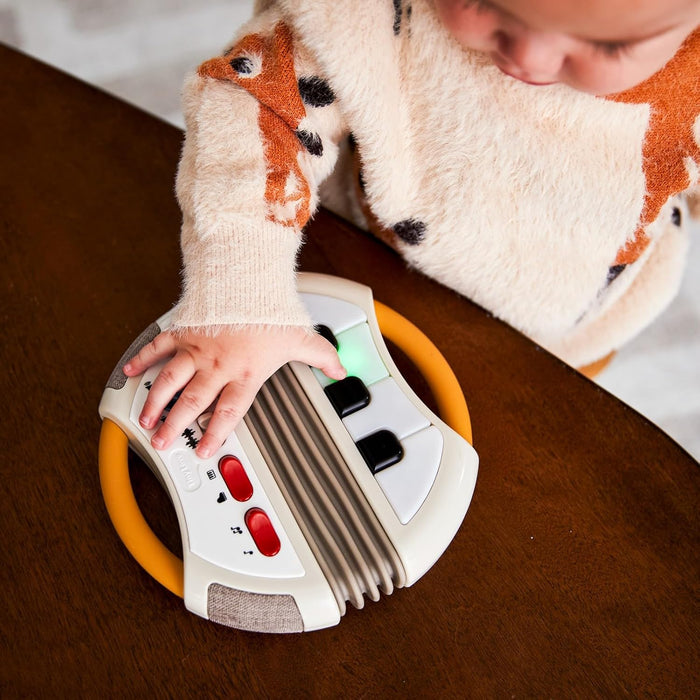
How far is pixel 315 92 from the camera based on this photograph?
0.43m

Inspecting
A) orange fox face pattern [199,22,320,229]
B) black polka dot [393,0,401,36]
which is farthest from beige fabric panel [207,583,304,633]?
black polka dot [393,0,401,36]

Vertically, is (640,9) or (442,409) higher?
(640,9)

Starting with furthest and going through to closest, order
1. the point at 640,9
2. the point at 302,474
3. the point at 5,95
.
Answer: the point at 5,95
the point at 302,474
the point at 640,9

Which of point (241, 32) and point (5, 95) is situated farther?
point (5, 95)

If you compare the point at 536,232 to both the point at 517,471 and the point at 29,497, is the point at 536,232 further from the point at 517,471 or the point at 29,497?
the point at 29,497

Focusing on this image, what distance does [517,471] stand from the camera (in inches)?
17.3

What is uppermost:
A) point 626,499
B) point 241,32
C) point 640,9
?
point 640,9

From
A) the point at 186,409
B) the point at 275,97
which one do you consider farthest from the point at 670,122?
the point at 186,409

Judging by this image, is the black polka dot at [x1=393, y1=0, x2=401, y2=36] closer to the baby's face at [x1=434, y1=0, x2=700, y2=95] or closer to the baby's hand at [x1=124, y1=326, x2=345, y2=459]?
the baby's face at [x1=434, y1=0, x2=700, y2=95]

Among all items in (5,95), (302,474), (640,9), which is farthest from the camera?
(5,95)

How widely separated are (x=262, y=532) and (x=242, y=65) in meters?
0.27

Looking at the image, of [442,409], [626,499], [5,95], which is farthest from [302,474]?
[5,95]

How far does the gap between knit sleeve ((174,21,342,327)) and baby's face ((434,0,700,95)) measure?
0.10m

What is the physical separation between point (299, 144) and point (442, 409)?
0.19 m
